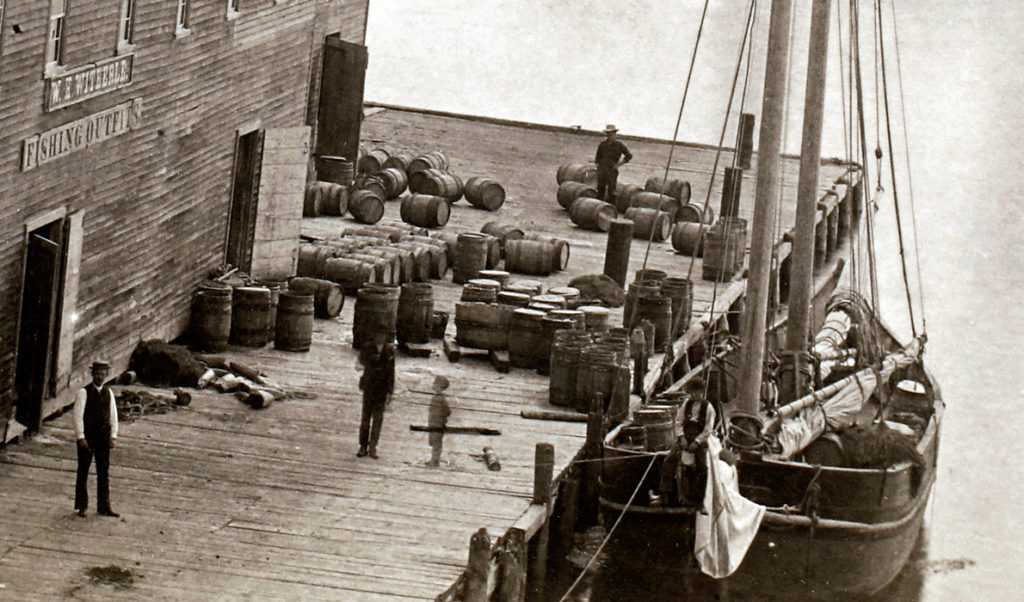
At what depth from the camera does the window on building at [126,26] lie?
794 inches

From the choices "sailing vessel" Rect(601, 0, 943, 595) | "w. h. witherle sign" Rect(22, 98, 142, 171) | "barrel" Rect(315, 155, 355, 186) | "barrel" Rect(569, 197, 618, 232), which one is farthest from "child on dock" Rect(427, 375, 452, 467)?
"barrel" Rect(569, 197, 618, 232)

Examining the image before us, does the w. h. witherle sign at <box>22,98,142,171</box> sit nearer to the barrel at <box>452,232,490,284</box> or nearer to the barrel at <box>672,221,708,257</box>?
the barrel at <box>452,232,490,284</box>

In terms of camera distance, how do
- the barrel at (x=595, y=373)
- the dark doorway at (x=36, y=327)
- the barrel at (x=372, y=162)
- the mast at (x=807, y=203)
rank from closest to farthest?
the dark doorway at (x=36, y=327) < the barrel at (x=595, y=373) < the mast at (x=807, y=203) < the barrel at (x=372, y=162)

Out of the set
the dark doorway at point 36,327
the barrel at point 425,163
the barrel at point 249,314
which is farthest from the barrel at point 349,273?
A: the barrel at point 425,163

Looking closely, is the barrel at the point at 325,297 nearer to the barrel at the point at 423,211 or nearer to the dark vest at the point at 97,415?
the barrel at the point at 423,211

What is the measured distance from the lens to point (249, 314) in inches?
904

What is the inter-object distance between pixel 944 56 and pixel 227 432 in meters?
59.2

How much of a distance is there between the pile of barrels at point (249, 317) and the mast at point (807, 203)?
6766 millimetres

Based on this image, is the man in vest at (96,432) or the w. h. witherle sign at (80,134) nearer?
the man in vest at (96,432)

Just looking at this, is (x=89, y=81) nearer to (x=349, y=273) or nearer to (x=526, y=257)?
(x=349, y=273)

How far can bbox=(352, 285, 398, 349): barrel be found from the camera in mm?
23375

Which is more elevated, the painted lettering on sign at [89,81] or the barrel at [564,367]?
the painted lettering on sign at [89,81]

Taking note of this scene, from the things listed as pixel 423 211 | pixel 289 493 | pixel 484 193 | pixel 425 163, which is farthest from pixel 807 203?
pixel 425 163

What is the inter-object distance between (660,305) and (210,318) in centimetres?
678
